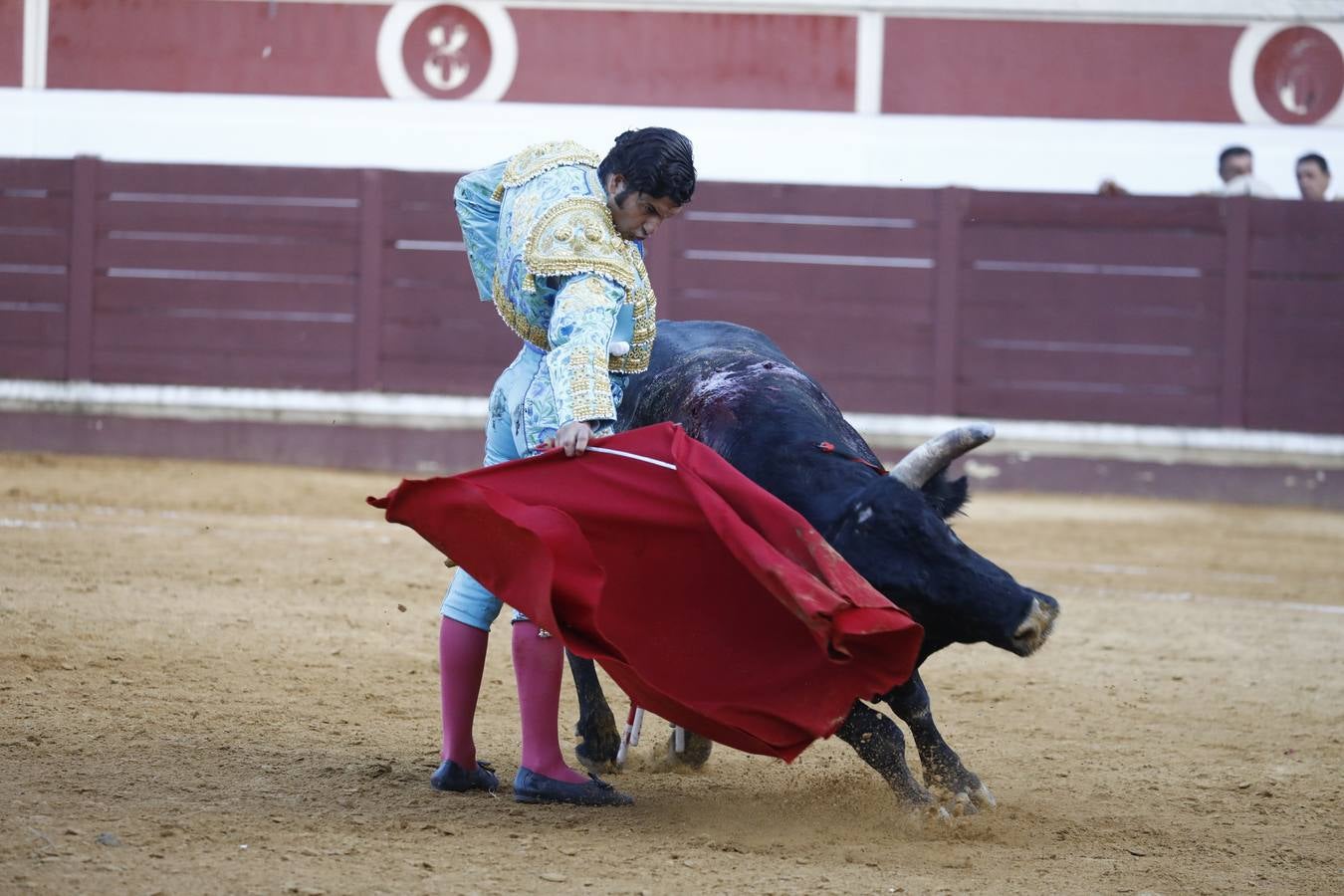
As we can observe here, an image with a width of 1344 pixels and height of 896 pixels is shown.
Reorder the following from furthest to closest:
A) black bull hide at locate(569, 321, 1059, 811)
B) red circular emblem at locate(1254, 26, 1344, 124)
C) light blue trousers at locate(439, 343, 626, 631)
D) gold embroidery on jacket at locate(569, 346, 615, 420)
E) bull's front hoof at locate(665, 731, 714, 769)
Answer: red circular emblem at locate(1254, 26, 1344, 124) → bull's front hoof at locate(665, 731, 714, 769) → light blue trousers at locate(439, 343, 626, 631) → black bull hide at locate(569, 321, 1059, 811) → gold embroidery on jacket at locate(569, 346, 615, 420)

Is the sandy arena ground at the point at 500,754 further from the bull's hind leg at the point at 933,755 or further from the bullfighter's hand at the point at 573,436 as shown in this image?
the bullfighter's hand at the point at 573,436

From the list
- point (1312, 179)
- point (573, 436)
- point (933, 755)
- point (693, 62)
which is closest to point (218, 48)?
point (693, 62)

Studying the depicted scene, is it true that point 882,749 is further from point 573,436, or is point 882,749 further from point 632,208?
point 632,208

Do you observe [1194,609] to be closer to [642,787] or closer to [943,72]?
[642,787]

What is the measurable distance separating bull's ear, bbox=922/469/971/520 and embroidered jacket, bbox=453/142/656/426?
0.52 m

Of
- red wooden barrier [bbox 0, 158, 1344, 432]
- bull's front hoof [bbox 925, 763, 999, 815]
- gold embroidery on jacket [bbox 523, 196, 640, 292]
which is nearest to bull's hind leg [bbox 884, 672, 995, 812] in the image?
bull's front hoof [bbox 925, 763, 999, 815]

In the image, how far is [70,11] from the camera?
8.59m

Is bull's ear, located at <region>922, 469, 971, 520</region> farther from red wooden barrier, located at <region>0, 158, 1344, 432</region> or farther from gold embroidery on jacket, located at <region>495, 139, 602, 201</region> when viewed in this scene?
red wooden barrier, located at <region>0, 158, 1344, 432</region>

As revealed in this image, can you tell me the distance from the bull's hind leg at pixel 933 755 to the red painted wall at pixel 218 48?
649 centimetres

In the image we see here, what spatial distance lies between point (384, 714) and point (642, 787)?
2.05 ft

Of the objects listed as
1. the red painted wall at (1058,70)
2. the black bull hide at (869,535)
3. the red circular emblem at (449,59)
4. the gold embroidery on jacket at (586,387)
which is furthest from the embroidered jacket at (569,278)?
the red painted wall at (1058,70)

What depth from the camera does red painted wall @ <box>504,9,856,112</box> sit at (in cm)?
845

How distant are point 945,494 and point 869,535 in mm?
313

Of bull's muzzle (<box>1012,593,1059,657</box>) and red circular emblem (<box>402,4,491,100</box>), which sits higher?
red circular emblem (<box>402,4,491,100</box>)
